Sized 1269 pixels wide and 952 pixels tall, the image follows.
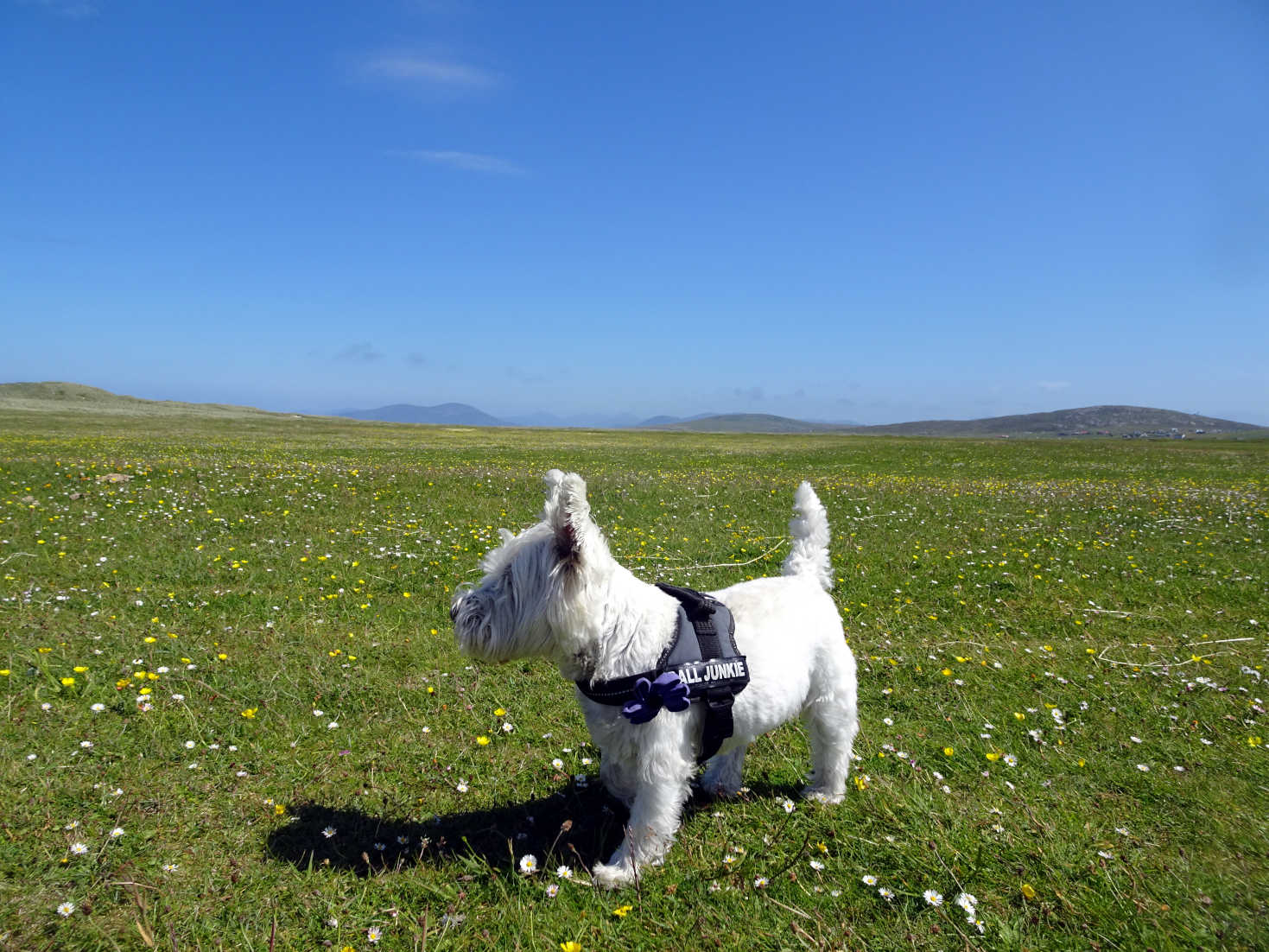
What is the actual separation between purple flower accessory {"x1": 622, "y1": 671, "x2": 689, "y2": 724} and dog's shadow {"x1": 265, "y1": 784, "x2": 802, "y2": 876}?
93cm

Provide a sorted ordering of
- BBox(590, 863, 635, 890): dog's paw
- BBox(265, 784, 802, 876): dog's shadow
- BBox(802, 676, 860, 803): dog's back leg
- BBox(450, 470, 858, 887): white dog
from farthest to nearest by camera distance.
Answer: BBox(802, 676, 860, 803): dog's back leg → BBox(265, 784, 802, 876): dog's shadow → BBox(590, 863, 635, 890): dog's paw → BBox(450, 470, 858, 887): white dog

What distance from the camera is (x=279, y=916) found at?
3455 mm

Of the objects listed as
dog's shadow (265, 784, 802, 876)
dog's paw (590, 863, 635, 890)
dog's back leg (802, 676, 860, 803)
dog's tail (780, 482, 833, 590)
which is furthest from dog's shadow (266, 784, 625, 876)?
dog's tail (780, 482, 833, 590)

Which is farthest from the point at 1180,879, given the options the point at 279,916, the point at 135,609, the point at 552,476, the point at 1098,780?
the point at 135,609

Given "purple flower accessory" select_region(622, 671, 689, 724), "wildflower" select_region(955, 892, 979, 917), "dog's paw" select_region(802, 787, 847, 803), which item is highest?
"purple flower accessory" select_region(622, 671, 689, 724)

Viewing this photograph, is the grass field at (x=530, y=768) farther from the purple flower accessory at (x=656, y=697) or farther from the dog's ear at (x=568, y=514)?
the dog's ear at (x=568, y=514)

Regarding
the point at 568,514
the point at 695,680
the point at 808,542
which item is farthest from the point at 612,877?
the point at 808,542

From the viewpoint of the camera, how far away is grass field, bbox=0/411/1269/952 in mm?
3475

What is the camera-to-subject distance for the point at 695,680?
371 centimetres

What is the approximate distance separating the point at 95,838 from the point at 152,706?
1.72m

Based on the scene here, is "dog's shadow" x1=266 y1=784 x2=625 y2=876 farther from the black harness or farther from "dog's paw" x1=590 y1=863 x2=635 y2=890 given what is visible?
the black harness

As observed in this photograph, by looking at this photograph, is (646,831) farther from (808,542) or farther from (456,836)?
(808,542)

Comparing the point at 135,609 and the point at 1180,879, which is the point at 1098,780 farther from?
the point at 135,609

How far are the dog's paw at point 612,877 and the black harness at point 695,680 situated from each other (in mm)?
789
